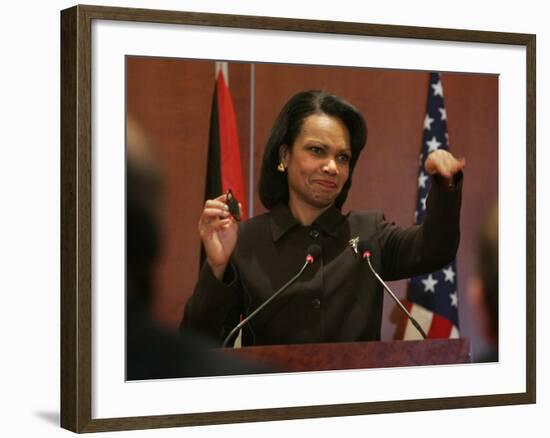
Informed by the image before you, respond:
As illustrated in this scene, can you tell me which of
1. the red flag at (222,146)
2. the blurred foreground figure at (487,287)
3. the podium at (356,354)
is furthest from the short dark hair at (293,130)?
the blurred foreground figure at (487,287)

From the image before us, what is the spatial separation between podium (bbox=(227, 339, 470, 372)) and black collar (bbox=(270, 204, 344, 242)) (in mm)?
500

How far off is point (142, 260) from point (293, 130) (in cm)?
91

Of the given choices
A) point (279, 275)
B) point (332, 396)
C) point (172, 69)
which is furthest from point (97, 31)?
point (332, 396)

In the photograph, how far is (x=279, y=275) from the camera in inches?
271

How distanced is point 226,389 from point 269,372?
0.22 meters

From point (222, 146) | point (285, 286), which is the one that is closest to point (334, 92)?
point (222, 146)

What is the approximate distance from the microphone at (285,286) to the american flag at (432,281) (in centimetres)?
53

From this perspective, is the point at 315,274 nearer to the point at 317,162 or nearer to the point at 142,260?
the point at 317,162

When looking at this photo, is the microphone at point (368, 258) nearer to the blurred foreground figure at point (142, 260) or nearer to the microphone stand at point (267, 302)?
the microphone stand at point (267, 302)

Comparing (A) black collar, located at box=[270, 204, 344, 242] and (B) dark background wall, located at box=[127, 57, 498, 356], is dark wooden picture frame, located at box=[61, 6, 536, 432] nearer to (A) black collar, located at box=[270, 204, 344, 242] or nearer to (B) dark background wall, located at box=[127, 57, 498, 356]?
(B) dark background wall, located at box=[127, 57, 498, 356]

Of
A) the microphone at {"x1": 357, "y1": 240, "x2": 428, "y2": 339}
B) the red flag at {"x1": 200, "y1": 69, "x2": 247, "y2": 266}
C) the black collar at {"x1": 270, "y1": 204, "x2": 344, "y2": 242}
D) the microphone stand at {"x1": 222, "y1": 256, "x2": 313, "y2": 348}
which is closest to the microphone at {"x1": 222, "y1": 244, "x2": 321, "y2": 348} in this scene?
the microphone stand at {"x1": 222, "y1": 256, "x2": 313, "y2": 348}

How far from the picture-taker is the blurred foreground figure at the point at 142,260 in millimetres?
6531

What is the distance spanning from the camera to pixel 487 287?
7438 millimetres

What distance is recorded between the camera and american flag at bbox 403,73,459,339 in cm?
720
